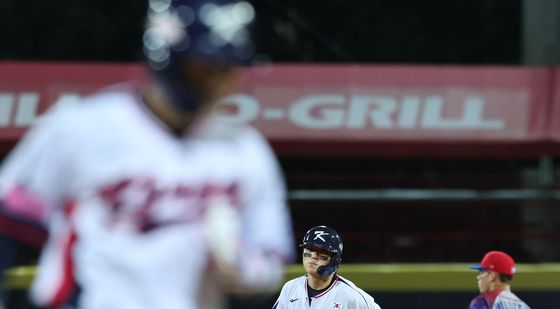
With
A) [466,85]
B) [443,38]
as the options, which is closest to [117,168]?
[466,85]

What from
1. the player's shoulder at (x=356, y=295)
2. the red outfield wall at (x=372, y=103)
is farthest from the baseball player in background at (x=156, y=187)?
the red outfield wall at (x=372, y=103)

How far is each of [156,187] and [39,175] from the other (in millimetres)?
293

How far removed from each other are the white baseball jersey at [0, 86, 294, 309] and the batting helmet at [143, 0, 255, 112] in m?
0.13

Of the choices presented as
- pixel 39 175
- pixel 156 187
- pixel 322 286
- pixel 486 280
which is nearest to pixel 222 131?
pixel 156 187

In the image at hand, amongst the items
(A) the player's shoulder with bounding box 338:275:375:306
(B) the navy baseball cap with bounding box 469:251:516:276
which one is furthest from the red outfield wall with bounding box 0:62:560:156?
(A) the player's shoulder with bounding box 338:275:375:306

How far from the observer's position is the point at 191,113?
318cm

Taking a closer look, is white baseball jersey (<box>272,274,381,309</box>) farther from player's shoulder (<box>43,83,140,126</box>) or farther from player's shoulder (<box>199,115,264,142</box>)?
player's shoulder (<box>43,83,140,126</box>)

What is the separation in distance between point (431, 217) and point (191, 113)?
15.5 metres

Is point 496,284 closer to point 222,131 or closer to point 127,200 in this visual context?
point 222,131

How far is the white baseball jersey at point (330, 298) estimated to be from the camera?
1020cm

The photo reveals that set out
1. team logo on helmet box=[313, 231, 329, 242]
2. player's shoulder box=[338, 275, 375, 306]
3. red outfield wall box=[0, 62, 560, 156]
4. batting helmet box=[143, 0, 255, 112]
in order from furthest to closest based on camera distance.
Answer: red outfield wall box=[0, 62, 560, 156]
team logo on helmet box=[313, 231, 329, 242]
player's shoulder box=[338, 275, 375, 306]
batting helmet box=[143, 0, 255, 112]

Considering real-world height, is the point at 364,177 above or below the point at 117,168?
below

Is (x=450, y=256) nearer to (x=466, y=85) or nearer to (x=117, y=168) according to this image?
(x=466, y=85)

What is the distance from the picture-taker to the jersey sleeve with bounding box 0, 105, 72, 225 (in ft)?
10.4
